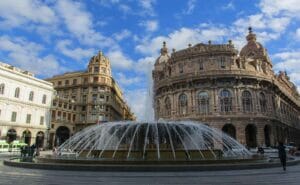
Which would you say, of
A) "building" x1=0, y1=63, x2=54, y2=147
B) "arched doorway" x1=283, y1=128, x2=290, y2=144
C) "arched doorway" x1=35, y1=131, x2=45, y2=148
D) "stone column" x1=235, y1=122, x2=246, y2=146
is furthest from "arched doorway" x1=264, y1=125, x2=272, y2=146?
"arched doorway" x1=35, y1=131, x2=45, y2=148

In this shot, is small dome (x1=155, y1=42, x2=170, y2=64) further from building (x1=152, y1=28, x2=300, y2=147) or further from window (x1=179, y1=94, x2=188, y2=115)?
window (x1=179, y1=94, x2=188, y2=115)

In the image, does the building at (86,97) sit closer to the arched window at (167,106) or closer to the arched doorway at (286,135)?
the arched window at (167,106)

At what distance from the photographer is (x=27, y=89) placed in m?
47.3

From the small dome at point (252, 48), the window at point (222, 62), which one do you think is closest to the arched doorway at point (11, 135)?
the window at point (222, 62)

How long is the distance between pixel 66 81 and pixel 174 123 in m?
55.6

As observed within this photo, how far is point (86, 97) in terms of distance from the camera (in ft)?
211

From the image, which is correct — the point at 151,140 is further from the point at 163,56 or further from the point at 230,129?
the point at 163,56

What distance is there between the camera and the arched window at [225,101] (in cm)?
4647

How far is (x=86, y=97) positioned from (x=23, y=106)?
62.9 feet

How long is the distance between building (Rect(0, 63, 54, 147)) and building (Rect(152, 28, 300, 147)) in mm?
22579

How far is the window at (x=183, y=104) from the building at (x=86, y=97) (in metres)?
20.5

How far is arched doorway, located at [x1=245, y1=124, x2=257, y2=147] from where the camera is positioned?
47.7m

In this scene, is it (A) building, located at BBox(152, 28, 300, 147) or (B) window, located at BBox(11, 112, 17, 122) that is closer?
(B) window, located at BBox(11, 112, 17, 122)

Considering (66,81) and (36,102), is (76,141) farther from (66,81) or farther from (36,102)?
(66,81)
